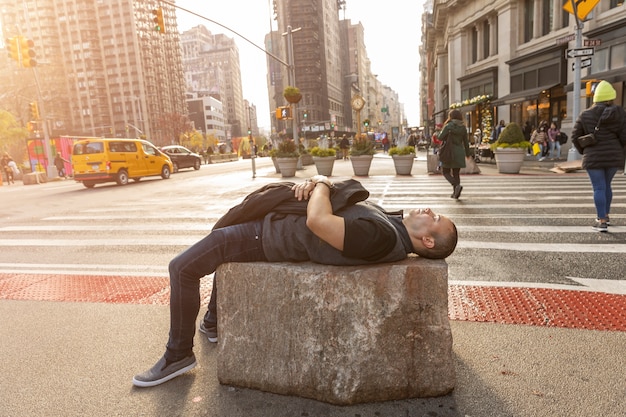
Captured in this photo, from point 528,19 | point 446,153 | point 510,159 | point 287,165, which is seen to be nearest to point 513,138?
point 510,159

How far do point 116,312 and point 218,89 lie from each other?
19942 cm

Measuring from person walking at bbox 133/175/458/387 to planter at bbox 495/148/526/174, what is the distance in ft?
44.1

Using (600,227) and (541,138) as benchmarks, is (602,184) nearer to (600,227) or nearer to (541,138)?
(600,227)

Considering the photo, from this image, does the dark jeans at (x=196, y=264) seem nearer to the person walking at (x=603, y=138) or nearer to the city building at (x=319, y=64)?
the person walking at (x=603, y=138)

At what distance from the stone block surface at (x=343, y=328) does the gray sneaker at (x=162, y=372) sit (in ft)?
1.53

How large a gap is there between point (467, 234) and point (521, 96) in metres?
23.9

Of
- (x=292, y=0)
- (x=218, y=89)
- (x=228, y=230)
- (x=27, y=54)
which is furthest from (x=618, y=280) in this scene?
(x=218, y=89)

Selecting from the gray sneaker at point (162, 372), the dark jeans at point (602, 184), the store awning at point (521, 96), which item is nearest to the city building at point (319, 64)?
the store awning at point (521, 96)

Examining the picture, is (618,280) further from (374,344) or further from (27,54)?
(27,54)

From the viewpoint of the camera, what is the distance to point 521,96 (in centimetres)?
2642

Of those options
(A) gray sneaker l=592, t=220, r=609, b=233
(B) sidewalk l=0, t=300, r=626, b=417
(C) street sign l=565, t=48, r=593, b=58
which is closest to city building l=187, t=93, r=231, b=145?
(C) street sign l=565, t=48, r=593, b=58

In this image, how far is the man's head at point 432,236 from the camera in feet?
7.98

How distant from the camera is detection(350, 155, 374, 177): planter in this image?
16.5 m

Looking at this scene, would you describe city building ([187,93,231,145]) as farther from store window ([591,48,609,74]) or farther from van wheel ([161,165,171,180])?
store window ([591,48,609,74])
